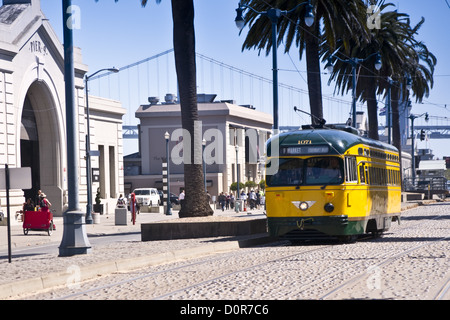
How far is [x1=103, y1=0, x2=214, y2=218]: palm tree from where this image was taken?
2781 cm

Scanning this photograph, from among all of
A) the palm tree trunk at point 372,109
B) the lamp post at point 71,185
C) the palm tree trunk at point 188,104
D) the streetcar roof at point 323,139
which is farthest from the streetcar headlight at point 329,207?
the palm tree trunk at point 372,109

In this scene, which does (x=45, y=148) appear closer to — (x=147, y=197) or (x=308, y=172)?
(x=147, y=197)

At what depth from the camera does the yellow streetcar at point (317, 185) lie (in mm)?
22312

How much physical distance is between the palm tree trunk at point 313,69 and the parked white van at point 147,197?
38.3m

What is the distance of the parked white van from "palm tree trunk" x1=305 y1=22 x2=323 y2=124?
126 ft

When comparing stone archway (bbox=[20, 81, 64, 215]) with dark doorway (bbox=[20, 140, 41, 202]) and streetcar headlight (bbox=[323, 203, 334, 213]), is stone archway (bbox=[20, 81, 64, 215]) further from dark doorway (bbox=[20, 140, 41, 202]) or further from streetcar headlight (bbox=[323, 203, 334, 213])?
streetcar headlight (bbox=[323, 203, 334, 213])

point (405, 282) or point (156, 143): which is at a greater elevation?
point (156, 143)

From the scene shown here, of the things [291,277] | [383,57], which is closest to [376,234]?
[291,277]

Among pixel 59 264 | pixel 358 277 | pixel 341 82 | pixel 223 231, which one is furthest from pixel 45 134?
pixel 358 277

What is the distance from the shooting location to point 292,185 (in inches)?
896
